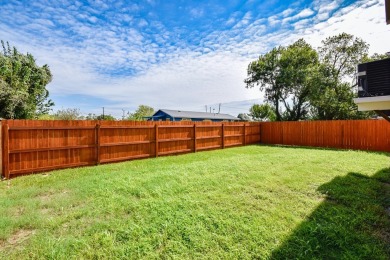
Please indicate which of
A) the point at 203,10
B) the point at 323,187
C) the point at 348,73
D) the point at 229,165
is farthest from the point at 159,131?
the point at 348,73

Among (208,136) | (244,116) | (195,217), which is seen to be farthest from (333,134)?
(244,116)

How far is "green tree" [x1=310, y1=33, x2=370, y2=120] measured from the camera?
17656 mm

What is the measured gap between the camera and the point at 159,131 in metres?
9.13

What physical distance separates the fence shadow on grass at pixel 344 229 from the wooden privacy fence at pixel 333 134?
8.25 meters

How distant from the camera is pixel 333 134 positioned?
12.4 m

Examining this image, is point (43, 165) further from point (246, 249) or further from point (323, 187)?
point (323, 187)

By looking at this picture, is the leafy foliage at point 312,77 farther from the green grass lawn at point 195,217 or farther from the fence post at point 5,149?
the fence post at point 5,149

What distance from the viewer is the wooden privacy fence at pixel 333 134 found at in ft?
35.4

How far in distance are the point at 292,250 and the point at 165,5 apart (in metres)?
8.96

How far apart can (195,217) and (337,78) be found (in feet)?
69.2

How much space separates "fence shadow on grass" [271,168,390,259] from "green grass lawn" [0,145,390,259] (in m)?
0.01

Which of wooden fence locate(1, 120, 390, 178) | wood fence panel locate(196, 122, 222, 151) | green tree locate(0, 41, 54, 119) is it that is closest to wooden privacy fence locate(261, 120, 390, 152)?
wooden fence locate(1, 120, 390, 178)

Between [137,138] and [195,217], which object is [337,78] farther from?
[195,217]

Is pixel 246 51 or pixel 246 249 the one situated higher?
Result: pixel 246 51
